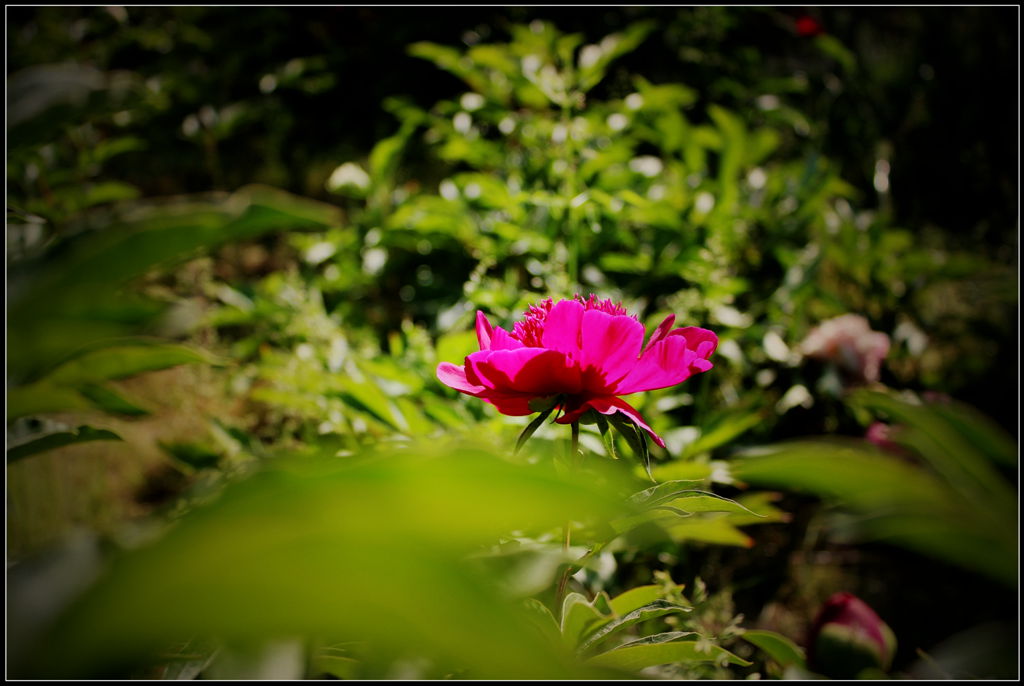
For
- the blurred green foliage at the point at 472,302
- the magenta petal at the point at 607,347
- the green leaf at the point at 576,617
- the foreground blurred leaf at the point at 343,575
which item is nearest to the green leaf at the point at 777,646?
the blurred green foliage at the point at 472,302

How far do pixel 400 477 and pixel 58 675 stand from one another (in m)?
0.09

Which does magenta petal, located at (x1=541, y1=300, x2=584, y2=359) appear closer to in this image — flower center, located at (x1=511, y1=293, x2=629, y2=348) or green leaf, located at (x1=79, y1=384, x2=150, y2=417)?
flower center, located at (x1=511, y1=293, x2=629, y2=348)

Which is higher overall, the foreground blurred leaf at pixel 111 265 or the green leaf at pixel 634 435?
the foreground blurred leaf at pixel 111 265

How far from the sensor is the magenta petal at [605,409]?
354 millimetres

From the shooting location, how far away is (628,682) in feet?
0.55

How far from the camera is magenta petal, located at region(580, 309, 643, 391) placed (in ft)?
1.18

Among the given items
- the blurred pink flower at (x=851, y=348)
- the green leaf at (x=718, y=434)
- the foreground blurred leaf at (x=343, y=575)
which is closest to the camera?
the foreground blurred leaf at (x=343, y=575)

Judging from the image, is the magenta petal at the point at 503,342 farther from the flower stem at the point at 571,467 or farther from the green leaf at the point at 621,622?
the green leaf at the point at 621,622

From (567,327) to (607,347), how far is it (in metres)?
0.03

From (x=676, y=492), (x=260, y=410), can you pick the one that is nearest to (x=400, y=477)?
(x=676, y=492)

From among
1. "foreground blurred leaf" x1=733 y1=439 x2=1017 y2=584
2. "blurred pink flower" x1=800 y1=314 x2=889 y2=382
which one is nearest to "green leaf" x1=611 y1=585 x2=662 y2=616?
"foreground blurred leaf" x1=733 y1=439 x2=1017 y2=584

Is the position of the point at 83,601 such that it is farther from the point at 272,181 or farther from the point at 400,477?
the point at 272,181

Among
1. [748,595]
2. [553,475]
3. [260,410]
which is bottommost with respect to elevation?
[748,595]

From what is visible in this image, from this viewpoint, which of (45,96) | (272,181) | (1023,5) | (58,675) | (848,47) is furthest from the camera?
(848,47)
